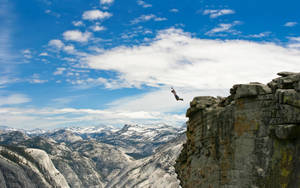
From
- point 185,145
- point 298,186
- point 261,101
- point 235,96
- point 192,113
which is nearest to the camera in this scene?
point 298,186

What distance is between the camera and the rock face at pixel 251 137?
23.9 metres

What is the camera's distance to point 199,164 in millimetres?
32375

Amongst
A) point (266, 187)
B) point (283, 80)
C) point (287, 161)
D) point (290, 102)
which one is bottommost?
point (266, 187)

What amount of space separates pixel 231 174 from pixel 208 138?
4609mm

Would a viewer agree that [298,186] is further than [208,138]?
No

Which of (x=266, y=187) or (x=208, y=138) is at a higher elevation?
(x=208, y=138)

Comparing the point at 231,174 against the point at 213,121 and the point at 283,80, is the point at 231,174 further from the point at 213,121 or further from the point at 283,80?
the point at 283,80

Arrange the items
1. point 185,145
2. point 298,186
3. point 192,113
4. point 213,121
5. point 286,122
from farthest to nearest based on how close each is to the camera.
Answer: point 185,145 < point 192,113 < point 213,121 < point 286,122 < point 298,186

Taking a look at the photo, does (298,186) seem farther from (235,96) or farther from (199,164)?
(199,164)

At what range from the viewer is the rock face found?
23859mm

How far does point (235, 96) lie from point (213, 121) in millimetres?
3878

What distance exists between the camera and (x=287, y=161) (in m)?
24.0

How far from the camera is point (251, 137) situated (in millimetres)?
26500

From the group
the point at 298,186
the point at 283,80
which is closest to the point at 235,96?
the point at 283,80
